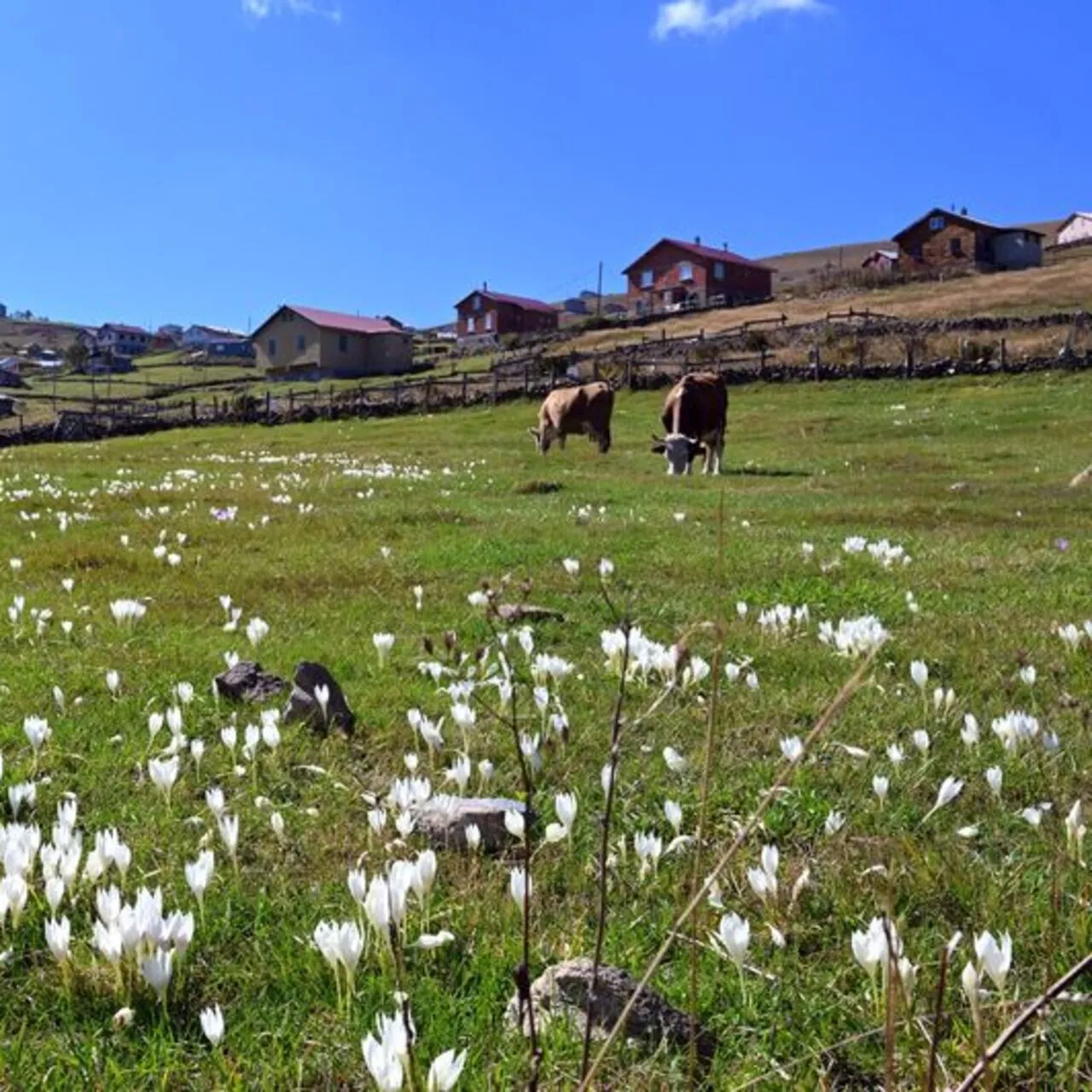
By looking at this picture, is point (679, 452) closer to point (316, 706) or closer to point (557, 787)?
point (316, 706)

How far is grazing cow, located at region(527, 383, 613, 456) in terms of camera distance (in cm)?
3981

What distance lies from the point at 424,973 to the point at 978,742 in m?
3.78

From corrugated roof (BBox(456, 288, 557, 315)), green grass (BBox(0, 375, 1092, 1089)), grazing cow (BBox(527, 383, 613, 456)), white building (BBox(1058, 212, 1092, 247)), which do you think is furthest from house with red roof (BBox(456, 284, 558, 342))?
green grass (BBox(0, 375, 1092, 1089))

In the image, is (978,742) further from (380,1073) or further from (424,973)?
(380,1073)

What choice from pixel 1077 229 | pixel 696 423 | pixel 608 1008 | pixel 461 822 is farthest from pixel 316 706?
pixel 1077 229

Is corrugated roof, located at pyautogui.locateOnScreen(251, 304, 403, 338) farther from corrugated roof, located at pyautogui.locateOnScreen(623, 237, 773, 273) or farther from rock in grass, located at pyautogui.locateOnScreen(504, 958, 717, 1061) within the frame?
rock in grass, located at pyautogui.locateOnScreen(504, 958, 717, 1061)

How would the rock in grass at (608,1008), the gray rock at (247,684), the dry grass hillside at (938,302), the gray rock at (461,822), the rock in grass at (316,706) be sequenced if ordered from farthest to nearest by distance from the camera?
1. the dry grass hillside at (938,302)
2. the gray rock at (247,684)
3. the rock in grass at (316,706)
4. the gray rock at (461,822)
5. the rock in grass at (608,1008)

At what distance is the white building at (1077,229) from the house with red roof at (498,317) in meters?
75.5

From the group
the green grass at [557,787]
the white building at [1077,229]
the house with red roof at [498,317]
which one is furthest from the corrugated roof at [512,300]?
the green grass at [557,787]

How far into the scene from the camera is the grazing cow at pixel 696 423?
3136 centimetres

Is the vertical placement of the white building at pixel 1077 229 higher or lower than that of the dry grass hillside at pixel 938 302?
higher

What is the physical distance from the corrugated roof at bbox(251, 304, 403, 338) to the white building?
9717 centimetres

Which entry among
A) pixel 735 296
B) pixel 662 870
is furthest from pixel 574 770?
pixel 735 296

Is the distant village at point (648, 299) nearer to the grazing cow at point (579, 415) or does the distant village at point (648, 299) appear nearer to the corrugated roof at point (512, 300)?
the corrugated roof at point (512, 300)
